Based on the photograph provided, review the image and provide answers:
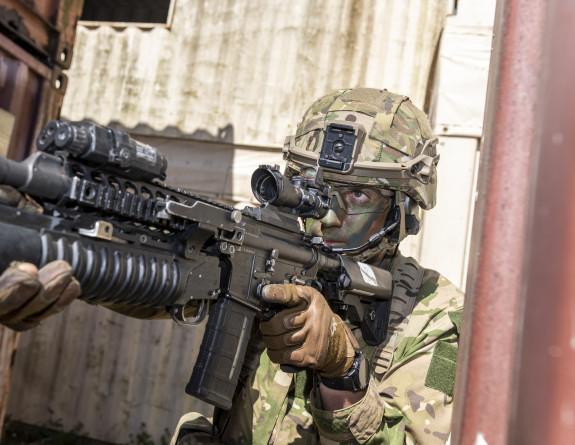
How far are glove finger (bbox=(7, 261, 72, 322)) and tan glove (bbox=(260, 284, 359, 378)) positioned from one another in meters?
0.84

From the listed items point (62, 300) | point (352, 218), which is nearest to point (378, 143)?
point (352, 218)

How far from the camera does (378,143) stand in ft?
9.90

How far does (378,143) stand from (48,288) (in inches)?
76.2

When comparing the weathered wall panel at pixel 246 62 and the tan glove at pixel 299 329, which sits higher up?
the weathered wall panel at pixel 246 62

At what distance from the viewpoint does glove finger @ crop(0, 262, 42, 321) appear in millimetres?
1348

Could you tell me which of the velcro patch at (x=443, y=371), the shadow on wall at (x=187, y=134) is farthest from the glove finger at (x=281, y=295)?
the shadow on wall at (x=187, y=134)

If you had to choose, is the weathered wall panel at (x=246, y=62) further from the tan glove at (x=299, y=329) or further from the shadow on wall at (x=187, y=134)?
the tan glove at (x=299, y=329)

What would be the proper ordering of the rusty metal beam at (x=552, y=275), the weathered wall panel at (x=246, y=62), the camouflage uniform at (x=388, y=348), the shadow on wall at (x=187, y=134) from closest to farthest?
the rusty metal beam at (x=552, y=275)
the camouflage uniform at (x=388, y=348)
the weathered wall panel at (x=246, y=62)
the shadow on wall at (x=187, y=134)

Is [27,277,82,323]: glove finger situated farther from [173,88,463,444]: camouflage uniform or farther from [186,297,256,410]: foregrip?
[173,88,463,444]: camouflage uniform

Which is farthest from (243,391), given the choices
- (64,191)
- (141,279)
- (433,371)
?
(64,191)

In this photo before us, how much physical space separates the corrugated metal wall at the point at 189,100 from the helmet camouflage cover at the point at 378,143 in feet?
6.44

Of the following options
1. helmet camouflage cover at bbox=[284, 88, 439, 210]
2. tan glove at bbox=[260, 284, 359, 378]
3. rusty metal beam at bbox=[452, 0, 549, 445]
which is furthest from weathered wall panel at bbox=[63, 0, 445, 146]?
rusty metal beam at bbox=[452, 0, 549, 445]

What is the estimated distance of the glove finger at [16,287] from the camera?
1.35 m

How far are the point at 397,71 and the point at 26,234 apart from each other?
4161 millimetres
